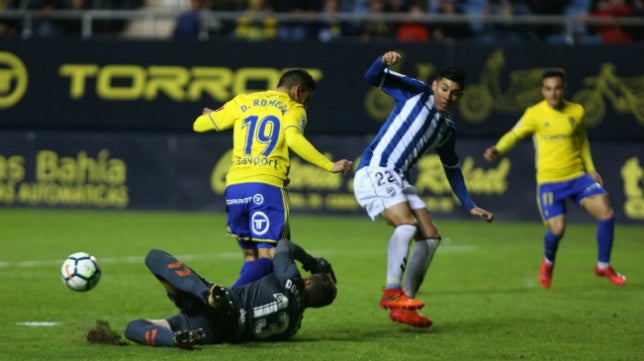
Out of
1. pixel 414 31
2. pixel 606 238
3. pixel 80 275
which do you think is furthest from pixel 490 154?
pixel 414 31

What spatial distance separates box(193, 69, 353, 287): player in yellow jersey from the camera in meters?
8.88

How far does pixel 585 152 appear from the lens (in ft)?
40.2

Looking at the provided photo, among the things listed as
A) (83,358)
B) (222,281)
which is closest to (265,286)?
(83,358)

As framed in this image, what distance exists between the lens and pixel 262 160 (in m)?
8.95

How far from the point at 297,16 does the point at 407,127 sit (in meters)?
11.0

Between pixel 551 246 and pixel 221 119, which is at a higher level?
pixel 221 119

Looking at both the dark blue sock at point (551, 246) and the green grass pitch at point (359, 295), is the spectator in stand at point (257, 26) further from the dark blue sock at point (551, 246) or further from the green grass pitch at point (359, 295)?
the dark blue sock at point (551, 246)

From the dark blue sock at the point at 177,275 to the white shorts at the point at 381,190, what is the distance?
1993 mm

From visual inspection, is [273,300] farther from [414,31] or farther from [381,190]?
[414,31]

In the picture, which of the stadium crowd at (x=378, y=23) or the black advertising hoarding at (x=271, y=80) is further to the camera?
the stadium crowd at (x=378, y=23)

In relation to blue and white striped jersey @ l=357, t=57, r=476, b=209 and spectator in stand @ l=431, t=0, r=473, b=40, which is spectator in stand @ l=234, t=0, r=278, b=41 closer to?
spectator in stand @ l=431, t=0, r=473, b=40

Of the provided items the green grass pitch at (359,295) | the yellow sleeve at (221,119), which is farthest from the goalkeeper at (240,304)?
the yellow sleeve at (221,119)

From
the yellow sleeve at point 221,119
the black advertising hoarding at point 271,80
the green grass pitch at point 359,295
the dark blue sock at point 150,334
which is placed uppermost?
the black advertising hoarding at point 271,80

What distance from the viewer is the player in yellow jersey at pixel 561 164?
12047 mm
